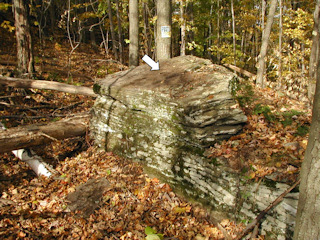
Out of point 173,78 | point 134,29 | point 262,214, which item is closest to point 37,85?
point 134,29

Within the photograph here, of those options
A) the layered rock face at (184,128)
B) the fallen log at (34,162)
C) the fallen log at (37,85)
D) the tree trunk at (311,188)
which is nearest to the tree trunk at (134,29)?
the fallen log at (37,85)

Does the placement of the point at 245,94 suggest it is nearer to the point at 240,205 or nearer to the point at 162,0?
the point at 240,205

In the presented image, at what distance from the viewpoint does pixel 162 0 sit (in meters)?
6.21

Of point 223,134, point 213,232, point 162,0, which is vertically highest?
point 162,0

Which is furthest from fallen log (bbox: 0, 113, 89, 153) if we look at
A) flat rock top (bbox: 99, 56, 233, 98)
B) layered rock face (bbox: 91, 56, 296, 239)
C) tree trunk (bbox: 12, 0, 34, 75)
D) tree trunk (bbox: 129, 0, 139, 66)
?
tree trunk (bbox: 129, 0, 139, 66)

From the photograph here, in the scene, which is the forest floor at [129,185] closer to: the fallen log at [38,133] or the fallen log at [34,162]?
the fallen log at [34,162]

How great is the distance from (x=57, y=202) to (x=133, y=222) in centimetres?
155

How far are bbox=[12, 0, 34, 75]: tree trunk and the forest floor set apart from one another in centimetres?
239

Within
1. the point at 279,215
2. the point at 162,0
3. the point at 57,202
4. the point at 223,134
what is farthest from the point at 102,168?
the point at 162,0

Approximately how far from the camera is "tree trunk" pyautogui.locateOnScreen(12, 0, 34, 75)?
21.7 feet

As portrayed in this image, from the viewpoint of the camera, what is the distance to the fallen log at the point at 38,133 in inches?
168

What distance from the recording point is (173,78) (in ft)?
16.3

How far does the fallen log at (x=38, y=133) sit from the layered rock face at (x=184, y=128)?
2.05 feet

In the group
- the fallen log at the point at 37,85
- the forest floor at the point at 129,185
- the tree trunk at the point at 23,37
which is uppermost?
the tree trunk at the point at 23,37
